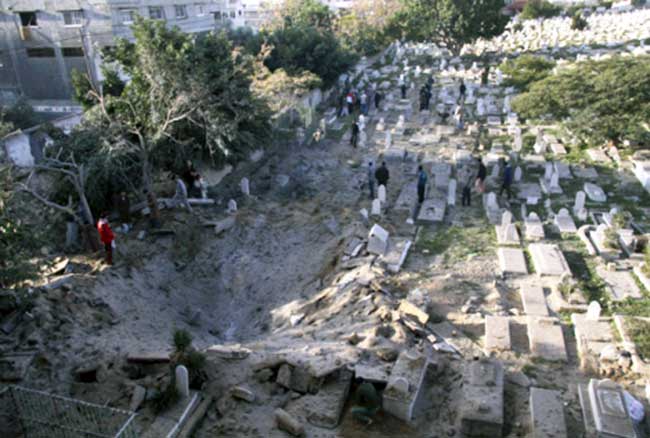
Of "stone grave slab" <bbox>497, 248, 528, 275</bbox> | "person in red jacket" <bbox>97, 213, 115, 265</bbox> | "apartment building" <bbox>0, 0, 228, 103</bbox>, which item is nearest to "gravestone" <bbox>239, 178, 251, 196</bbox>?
"person in red jacket" <bbox>97, 213, 115, 265</bbox>

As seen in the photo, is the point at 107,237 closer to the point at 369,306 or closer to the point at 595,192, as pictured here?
the point at 369,306

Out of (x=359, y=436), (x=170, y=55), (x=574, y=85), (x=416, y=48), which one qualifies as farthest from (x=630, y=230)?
(x=416, y=48)

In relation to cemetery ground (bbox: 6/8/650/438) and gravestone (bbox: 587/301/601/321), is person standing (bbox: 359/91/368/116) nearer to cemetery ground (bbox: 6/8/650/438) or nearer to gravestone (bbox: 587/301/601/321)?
cemetery ground (bbox: 6/8/650/438)

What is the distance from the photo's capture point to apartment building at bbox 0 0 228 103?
27.2 meters

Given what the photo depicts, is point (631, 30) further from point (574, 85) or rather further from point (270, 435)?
point (270, 435)

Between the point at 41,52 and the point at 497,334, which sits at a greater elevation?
the point at 41,52

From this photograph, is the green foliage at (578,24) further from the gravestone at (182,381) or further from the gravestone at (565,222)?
the gravestone at (182,381)

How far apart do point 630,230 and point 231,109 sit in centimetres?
1091

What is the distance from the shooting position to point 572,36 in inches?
1699

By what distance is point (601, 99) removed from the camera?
61.3ft

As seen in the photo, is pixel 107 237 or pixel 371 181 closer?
pixel 107 237

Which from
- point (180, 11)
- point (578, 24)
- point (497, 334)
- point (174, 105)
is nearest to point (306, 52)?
point (180, 11)

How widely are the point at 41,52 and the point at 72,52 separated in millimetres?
1874

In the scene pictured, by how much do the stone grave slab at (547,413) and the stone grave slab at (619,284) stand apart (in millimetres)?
4195
